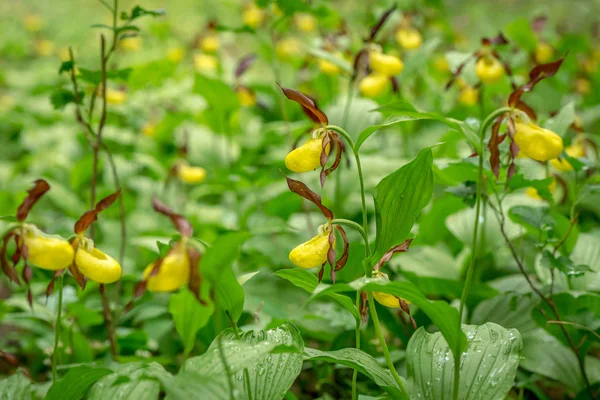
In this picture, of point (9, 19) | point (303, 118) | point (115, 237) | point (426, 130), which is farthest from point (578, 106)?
point (9, 19)

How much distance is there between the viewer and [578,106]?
330 cm

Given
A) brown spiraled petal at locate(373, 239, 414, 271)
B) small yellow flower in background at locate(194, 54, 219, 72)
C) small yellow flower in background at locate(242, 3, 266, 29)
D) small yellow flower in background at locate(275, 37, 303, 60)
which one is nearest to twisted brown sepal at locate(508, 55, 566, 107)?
brown spiraled petal at locate(373, 239, 414, 271)

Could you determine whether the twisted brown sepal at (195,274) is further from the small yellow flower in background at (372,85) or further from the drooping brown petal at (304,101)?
the small yellow flower in background at (372,85)

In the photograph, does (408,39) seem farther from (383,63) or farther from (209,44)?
(209,44)

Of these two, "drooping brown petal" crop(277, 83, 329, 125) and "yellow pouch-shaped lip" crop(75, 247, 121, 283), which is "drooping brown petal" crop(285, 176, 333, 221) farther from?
"yellow pouch-shaped lip" crop(75, 247, 121, 283)

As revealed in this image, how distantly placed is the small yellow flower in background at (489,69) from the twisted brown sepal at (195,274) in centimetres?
132

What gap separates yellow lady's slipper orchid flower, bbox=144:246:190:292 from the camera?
78cm

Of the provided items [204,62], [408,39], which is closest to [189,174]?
[204,62]

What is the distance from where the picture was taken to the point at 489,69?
70.2 inches

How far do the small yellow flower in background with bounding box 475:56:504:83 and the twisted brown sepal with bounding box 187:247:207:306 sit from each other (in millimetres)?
1324

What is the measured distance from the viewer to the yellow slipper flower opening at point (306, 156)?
3.47ft

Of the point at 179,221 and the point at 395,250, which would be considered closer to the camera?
the point at 179,221

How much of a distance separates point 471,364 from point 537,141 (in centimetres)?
44

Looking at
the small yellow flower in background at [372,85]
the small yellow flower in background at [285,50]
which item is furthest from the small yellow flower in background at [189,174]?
the small yellow flower in background at [285,50]
